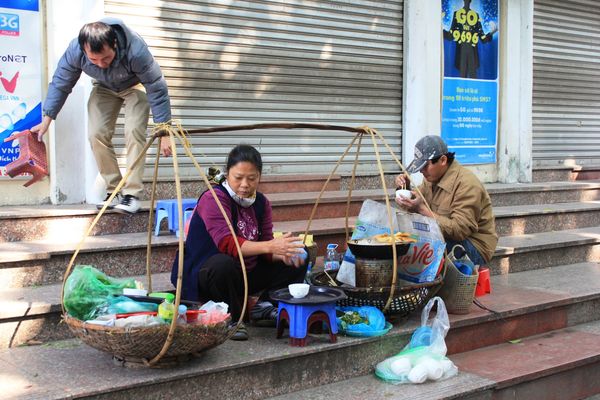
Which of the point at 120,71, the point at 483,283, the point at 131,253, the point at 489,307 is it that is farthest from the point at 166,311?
the point at 483,283

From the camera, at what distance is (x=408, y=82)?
307 inches

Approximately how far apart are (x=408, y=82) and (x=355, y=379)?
4.53m

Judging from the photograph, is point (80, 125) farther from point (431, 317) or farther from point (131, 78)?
point (431, 317)

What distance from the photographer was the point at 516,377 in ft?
13.6

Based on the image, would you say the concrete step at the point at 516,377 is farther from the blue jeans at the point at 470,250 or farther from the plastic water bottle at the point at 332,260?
the plastic water bottle at the point at 332,260

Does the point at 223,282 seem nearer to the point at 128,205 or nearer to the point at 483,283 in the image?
the point at 128,205

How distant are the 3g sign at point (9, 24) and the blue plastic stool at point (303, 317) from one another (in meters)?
3.20

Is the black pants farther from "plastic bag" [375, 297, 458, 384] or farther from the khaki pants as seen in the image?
the khaki pants

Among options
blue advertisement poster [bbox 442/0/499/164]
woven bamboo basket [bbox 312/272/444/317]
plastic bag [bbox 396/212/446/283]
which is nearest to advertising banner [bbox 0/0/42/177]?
woven bamboo basket [bbox 312/272/444/317]

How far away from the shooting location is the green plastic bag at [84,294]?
3.46 meters

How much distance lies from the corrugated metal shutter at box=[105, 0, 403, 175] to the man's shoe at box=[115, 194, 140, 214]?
0.92 meters

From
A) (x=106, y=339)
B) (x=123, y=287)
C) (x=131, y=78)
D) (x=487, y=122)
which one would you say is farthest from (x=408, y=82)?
(x=106, y=339)

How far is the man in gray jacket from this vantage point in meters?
4.80

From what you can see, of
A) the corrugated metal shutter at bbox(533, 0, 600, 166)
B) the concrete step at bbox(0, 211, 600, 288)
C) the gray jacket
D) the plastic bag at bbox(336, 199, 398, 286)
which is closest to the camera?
the concrete step at bbox(0, 211, 600, 288)
